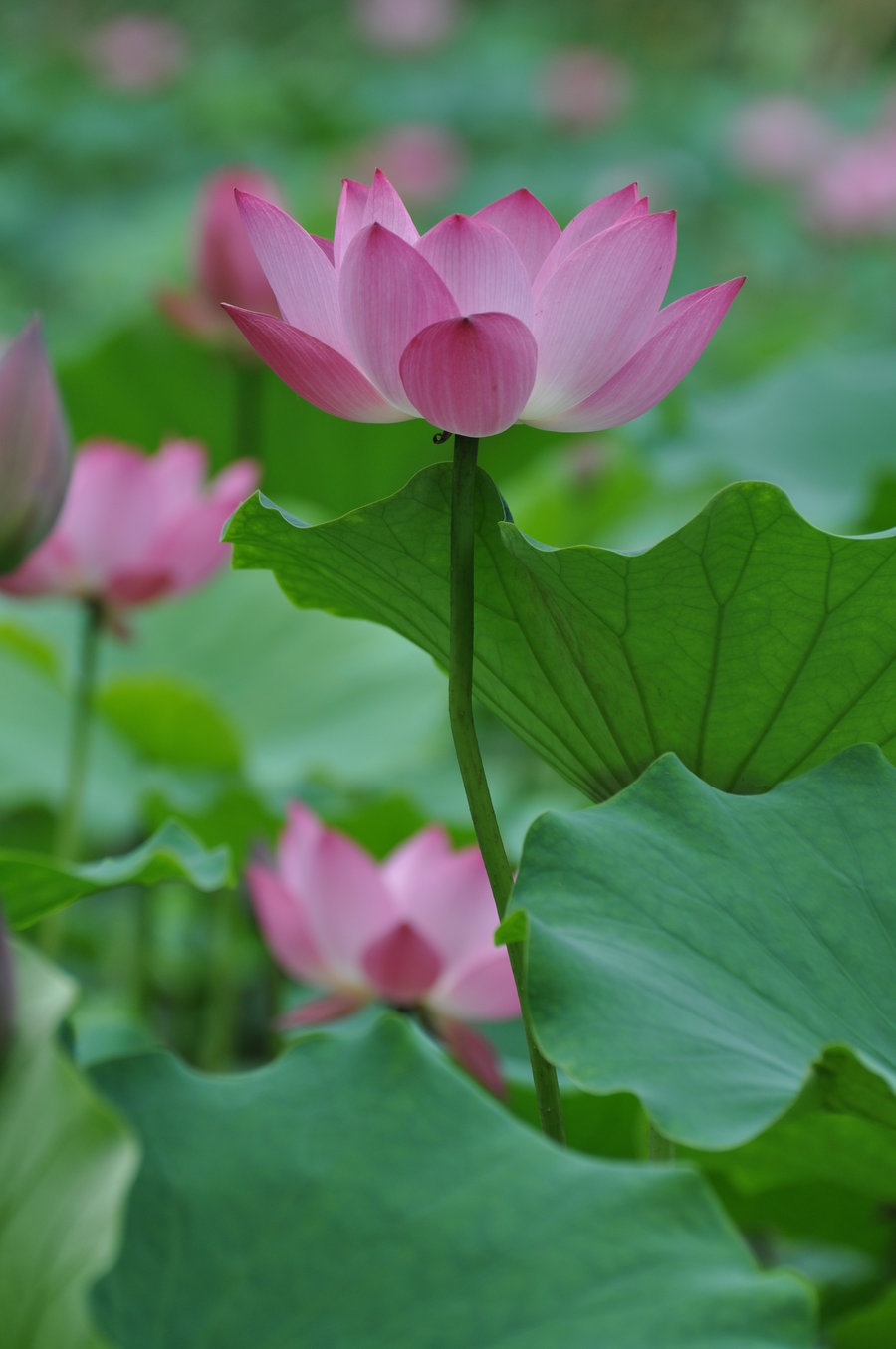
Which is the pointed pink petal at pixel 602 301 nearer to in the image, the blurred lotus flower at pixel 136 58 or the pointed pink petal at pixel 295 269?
the pointed pink petal at pixel 295 269

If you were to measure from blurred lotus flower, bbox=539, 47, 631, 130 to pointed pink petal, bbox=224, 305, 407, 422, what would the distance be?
4467 millimetres

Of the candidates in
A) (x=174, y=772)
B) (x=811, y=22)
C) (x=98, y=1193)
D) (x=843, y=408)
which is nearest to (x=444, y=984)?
(x=98, y=1193)

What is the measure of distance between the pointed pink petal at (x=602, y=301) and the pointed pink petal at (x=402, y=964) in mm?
315

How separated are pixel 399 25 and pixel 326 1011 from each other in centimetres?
563

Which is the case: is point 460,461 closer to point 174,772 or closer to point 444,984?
point 444,984

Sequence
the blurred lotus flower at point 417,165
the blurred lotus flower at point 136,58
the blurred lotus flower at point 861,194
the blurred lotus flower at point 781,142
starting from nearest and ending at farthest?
1. the blurred lotus flower at point 861,194
2. the blurred lotus flower at point 417,165
3. the blurred lotus flower at point 781,142
4. the blurred lotus flower at point 136,58

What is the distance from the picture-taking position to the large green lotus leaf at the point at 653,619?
1.68 ft

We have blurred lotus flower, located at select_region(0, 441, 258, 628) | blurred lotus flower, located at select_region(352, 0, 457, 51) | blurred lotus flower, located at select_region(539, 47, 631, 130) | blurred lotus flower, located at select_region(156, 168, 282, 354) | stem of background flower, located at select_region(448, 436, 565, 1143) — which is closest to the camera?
stem of background flower, located at select_region(448, 436, 565, 1143)

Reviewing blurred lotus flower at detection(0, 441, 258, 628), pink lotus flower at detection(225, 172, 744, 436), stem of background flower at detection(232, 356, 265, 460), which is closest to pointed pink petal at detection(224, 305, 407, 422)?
pink lotus flower at detection(225, 172, 744, 436)

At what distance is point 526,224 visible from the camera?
0.53m

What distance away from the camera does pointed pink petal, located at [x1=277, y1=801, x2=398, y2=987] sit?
716mm

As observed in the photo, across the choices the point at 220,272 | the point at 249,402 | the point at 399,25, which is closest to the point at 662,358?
the point at 220,272

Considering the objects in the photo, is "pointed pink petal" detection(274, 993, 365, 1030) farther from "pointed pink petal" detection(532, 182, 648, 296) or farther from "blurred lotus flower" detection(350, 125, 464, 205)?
"blurred lotus flower" detection(350, 125, 464, 205)

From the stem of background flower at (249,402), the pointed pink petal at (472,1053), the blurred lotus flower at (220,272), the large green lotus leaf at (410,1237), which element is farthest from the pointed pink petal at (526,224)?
the stem of background flower at (249,402)
